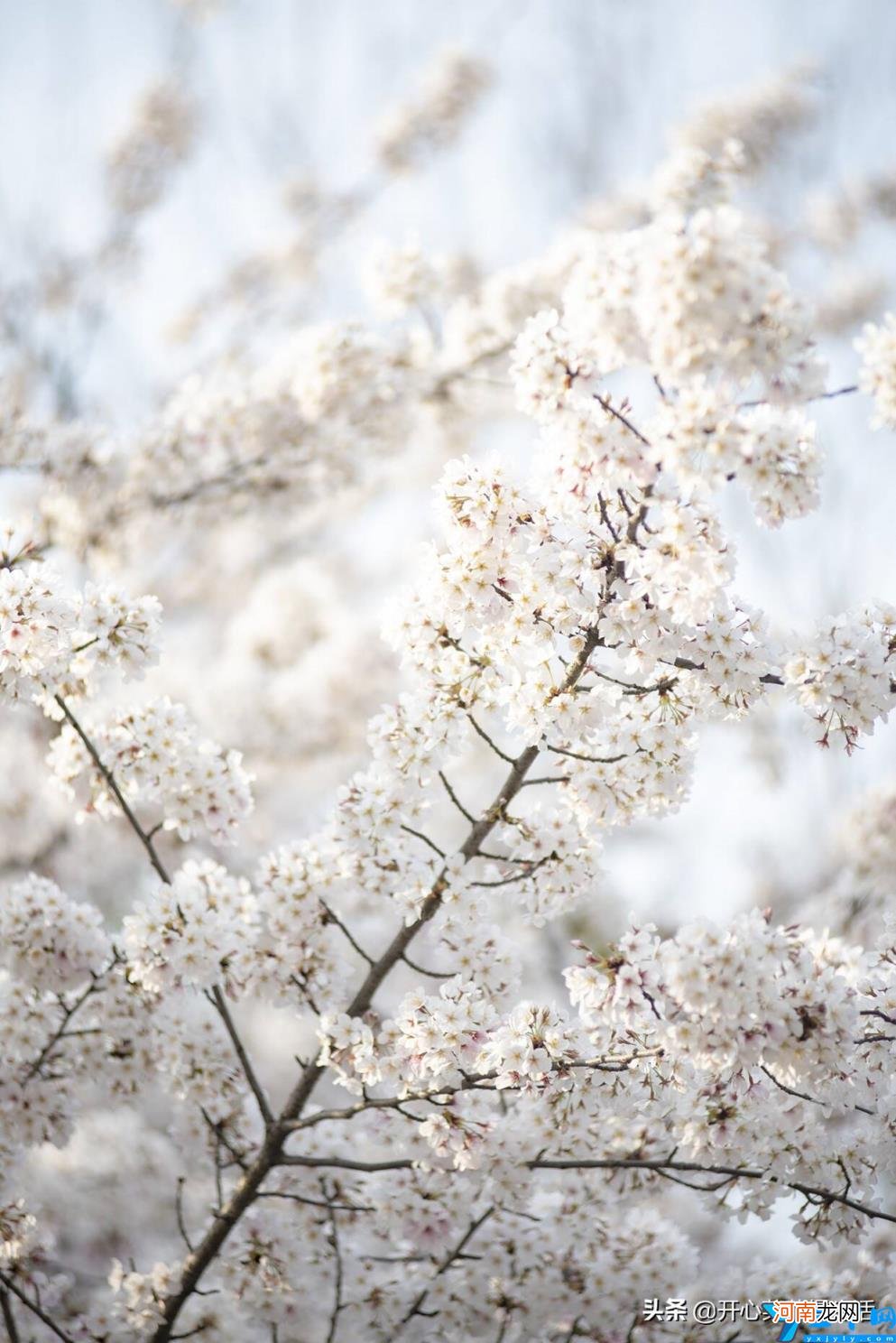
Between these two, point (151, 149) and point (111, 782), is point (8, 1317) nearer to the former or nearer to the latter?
point (111, 782)

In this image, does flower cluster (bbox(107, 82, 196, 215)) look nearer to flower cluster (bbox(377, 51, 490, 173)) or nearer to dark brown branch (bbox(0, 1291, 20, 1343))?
flower cluster (bbox(377, 51, 490, 173))

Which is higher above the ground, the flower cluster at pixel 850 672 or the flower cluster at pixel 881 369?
the flower cluster at pixel 881 369

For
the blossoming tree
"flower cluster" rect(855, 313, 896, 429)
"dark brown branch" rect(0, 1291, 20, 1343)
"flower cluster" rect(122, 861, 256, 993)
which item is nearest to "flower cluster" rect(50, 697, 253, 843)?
the blossoming tree

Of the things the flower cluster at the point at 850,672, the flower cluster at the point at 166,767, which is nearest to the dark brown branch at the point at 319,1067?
the flower cluster at the point at 850,672

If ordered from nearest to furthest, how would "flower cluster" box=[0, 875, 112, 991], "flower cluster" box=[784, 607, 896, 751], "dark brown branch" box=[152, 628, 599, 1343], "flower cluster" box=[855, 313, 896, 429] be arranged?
"flower cluster" box=[784, 607, 896, 751] → "flower cluster" box=[855, 313, 896, 429] → "dark brown branch" box=[152, 628, 599, 1343] → "flower cluster" box=[0, 875, 112, 991]

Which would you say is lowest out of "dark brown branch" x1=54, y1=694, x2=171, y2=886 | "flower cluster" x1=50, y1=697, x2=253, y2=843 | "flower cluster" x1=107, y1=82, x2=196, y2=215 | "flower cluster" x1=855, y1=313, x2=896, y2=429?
"dark brown branch" x1=54, y1=694, x2=171, y2=886

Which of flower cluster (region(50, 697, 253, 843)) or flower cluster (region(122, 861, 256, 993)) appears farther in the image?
flower cluster (region(50, 697, 253, 843))

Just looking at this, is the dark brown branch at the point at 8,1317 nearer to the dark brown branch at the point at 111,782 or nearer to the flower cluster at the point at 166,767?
the dark brown branch at the point at 111,782

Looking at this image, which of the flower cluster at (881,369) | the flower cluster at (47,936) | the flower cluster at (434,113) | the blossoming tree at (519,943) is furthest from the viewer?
the flower cluster at (434,113)

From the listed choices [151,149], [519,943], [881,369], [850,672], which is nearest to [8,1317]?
[519,943]

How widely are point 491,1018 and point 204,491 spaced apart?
4564 mm

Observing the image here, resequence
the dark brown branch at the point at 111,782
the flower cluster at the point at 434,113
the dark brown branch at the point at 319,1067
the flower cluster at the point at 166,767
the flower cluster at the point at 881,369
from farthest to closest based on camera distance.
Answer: the flower cluster at the point at 434,113
the flower cluster at the point at 166,767
the dark brown branch at the point at 111,782
the dark brown branch at the point at 319,1067
the flower cluster at the point at 881,369

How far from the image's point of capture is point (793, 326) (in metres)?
2.37

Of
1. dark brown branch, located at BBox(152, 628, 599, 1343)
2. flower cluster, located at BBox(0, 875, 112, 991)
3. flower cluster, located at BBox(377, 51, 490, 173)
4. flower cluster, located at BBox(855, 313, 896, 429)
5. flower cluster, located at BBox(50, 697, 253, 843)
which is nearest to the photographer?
flower cluster, located at BBox(855, 313, 896, 429)
